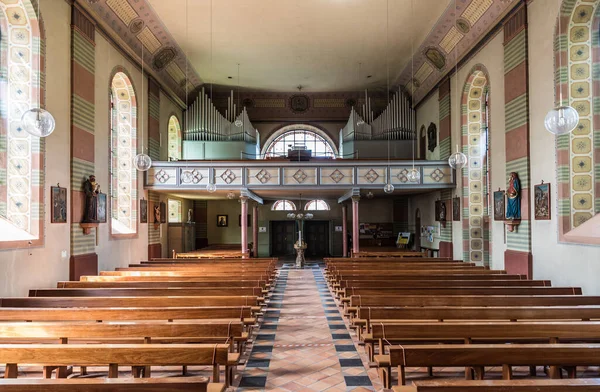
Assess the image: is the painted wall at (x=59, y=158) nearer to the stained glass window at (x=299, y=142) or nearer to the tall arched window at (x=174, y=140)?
the tall arched window at (x=174, y=140)

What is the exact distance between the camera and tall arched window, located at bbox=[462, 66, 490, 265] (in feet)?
41.2

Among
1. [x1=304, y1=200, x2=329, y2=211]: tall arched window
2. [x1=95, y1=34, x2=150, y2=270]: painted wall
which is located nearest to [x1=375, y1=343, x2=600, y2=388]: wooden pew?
[x1=95, y1=34, x2=150, y2=270]: painted wall

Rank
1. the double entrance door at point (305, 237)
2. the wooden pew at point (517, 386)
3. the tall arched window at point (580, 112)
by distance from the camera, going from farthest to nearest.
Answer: the double entrance door at point (305, 237) → the tall arched window at point (580, 112) → the wooden pew at point (517, 386)

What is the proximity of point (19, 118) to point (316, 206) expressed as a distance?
1552cm

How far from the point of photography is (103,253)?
10.3 m

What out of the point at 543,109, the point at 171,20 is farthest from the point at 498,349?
the point at 171,20

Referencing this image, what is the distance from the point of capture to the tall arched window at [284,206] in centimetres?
2195

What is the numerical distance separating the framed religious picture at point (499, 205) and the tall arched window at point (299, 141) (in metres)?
11.0

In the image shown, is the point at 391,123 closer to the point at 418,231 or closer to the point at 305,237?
the point at 418,231

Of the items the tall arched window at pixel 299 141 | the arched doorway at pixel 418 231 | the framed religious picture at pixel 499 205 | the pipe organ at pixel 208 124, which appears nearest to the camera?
the framed religious picture at pixel 499 205

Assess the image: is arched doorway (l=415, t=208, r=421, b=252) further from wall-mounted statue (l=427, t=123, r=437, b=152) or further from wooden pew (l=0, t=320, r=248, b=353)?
wooden pew (l=0, t=320, r=248, b=353)

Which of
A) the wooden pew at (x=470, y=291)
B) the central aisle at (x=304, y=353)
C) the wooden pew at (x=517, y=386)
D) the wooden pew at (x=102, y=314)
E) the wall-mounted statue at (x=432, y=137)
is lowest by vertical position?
the central aisle at (x=304, y=353)

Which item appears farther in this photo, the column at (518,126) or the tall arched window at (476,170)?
the tall arched window at (476,170)

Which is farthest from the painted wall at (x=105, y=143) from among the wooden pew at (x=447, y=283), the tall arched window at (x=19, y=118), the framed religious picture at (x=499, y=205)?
the framed religious picture at (x=499, y=205)
